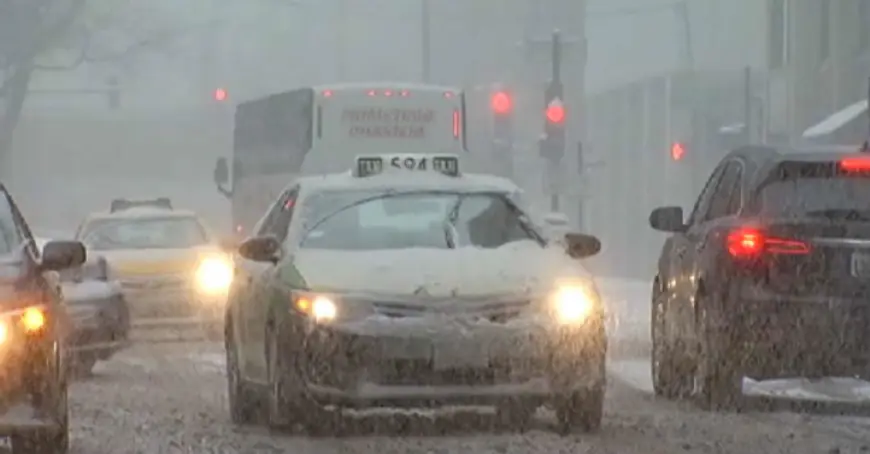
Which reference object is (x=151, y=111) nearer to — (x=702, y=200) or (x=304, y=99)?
(x=304, y=99)

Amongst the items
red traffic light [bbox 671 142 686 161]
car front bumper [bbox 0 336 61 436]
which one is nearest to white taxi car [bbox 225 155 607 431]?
car front bumper [bbox 0 336 61 436]

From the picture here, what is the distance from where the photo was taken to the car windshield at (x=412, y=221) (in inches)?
460

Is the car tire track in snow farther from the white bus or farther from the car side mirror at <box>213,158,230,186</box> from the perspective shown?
the car side mirror at <box>213,158,230,186</box>

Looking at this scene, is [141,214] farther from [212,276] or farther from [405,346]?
[405,346]

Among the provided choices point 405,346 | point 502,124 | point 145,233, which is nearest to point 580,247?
point 405,346

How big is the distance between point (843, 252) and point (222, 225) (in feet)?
167

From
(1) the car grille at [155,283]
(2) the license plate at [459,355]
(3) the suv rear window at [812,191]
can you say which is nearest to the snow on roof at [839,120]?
(1) the car grille at [155,283]

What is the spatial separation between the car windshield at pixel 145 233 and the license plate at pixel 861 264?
9.61m

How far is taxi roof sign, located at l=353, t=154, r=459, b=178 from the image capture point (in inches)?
502

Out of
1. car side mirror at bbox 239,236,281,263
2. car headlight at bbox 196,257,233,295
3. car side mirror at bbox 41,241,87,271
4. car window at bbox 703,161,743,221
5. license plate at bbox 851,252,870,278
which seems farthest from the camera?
car headlight at bbox 196,257,233,295

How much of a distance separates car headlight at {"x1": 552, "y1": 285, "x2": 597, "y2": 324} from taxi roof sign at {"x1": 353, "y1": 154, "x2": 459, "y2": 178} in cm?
227

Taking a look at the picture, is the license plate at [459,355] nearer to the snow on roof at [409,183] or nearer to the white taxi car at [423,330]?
the white taxi car at [423,330]

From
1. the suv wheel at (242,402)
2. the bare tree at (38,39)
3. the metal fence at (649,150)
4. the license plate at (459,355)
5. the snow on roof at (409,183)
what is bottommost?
the metal fence at (649,150)

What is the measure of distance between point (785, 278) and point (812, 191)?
0.65 meters
